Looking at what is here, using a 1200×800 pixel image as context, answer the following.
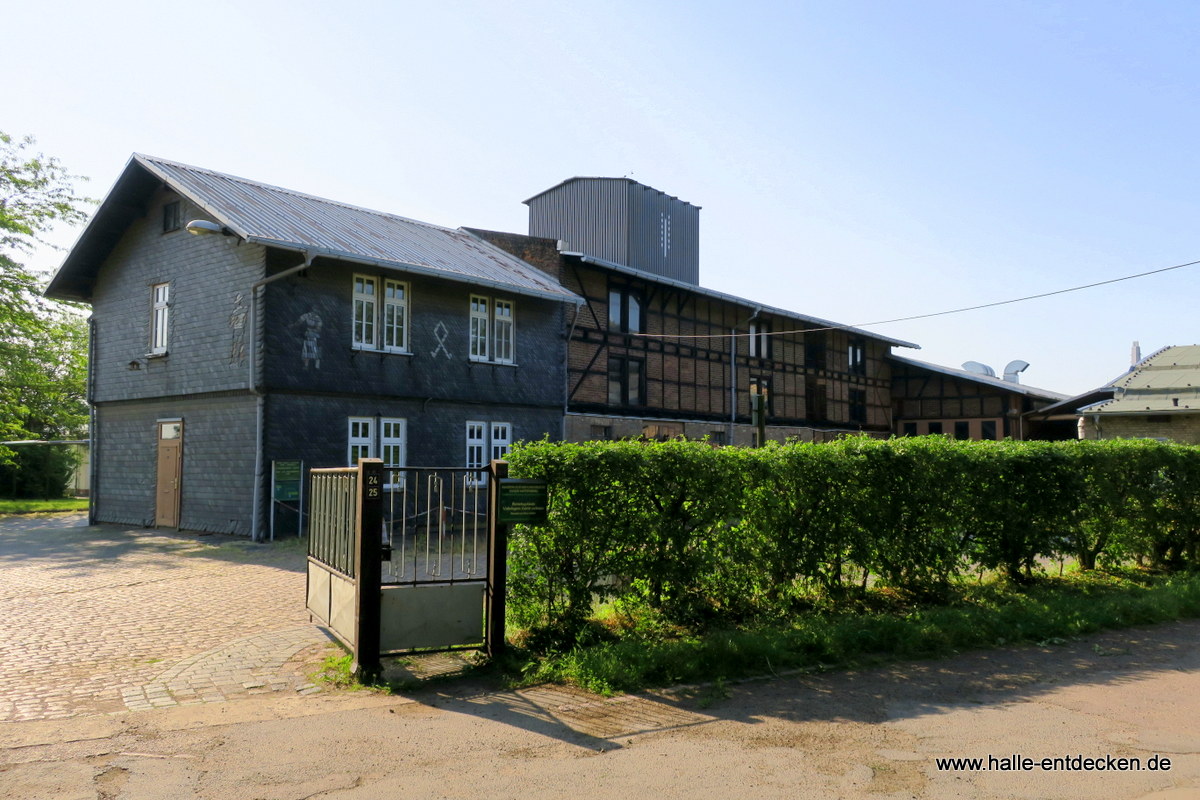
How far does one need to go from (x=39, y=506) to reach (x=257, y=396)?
15.9 meters

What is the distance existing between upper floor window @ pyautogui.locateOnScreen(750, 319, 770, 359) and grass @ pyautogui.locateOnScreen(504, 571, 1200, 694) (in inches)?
956

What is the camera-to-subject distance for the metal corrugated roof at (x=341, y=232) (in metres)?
17.3

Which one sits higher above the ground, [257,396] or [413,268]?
[413,268]

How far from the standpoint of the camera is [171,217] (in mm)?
19812

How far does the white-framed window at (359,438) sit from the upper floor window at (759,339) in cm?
1901

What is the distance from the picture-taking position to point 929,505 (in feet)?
30.8

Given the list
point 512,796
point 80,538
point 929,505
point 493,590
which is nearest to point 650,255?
point 80,538

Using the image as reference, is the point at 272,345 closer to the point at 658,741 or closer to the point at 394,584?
the point at 394,584

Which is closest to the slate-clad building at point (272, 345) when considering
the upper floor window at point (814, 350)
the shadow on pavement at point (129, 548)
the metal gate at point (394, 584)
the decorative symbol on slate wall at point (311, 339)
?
the decorative symbol on slate wall at point (311, 339)

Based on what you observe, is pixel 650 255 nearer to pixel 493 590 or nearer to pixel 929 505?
pixel 929 505

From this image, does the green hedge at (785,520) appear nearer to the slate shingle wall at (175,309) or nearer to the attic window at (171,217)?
the slate shingle wall at (175,309)

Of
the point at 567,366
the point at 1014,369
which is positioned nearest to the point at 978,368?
the point at 1014,369

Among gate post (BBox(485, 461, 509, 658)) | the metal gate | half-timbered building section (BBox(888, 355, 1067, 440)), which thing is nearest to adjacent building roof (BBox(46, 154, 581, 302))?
the metal gate

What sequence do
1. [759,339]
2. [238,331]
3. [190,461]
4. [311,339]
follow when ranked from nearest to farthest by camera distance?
[238,331], [311,339], [190,461], [759,339]
